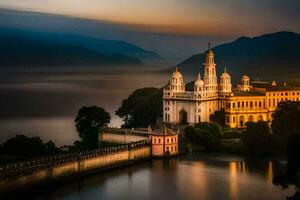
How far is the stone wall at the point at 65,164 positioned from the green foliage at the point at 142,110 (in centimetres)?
706

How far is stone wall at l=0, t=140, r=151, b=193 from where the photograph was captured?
2142 cm

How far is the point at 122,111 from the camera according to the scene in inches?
1467

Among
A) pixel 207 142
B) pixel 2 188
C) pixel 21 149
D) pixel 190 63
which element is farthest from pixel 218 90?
pixel 190 63

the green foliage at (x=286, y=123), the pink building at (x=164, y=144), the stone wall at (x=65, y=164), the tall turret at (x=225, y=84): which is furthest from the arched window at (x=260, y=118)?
the stone wall at (x=65, y=164)

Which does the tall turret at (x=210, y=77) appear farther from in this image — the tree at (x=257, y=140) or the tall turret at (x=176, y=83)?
the tree at (x=257, y=140)

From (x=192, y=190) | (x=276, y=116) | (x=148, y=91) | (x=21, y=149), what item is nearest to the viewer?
(x=192, y=190)

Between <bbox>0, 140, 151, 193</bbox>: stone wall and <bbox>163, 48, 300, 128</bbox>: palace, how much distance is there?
6514 mm

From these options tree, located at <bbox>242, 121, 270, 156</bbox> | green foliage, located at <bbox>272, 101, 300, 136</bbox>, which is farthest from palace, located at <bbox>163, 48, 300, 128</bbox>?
tree, located at <bbox>242, 121, 270, 156</bbox>

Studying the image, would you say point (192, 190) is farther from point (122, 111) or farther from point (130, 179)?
point (122, 111)

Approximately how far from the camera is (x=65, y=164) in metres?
24.0

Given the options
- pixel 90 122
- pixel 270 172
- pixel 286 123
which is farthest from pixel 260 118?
pixel 270 172

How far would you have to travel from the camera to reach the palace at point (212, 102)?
3491cm

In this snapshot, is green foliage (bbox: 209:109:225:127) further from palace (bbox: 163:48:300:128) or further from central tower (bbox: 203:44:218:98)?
central tower (bbox: 203:44:218:98)

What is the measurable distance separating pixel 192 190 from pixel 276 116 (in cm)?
1175
